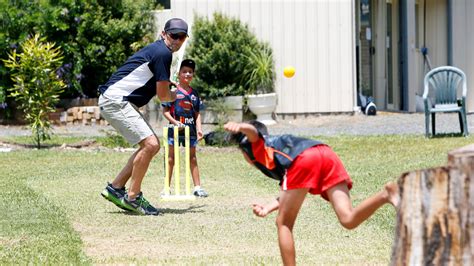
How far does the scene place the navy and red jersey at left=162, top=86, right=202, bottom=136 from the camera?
1187 cm

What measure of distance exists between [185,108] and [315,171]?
569cm

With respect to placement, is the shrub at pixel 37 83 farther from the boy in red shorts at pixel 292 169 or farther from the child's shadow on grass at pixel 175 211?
the boy in red shorts at pixel 292 169

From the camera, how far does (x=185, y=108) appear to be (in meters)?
11.9

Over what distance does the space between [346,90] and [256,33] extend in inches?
83.5

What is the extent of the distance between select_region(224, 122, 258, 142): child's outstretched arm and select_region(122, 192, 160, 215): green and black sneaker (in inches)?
152

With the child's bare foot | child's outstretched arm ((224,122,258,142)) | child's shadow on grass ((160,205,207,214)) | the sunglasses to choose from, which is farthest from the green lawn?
the child's bare foot

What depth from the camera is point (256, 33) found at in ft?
69.6

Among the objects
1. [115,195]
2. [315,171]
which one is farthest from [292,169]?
[115,195]

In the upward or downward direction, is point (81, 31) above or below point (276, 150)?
above

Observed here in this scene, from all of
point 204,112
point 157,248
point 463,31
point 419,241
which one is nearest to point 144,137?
point 157,248

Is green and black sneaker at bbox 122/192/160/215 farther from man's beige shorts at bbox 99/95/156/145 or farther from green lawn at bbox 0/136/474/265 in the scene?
man's beige shorts at bbox 99/95/156/145

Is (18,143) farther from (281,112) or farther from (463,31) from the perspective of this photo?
(463,31)

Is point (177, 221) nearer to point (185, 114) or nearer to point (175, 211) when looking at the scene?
point (175, 211)

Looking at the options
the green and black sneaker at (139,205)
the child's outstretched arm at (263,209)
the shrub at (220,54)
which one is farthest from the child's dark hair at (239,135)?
the shrub at (220,54)
